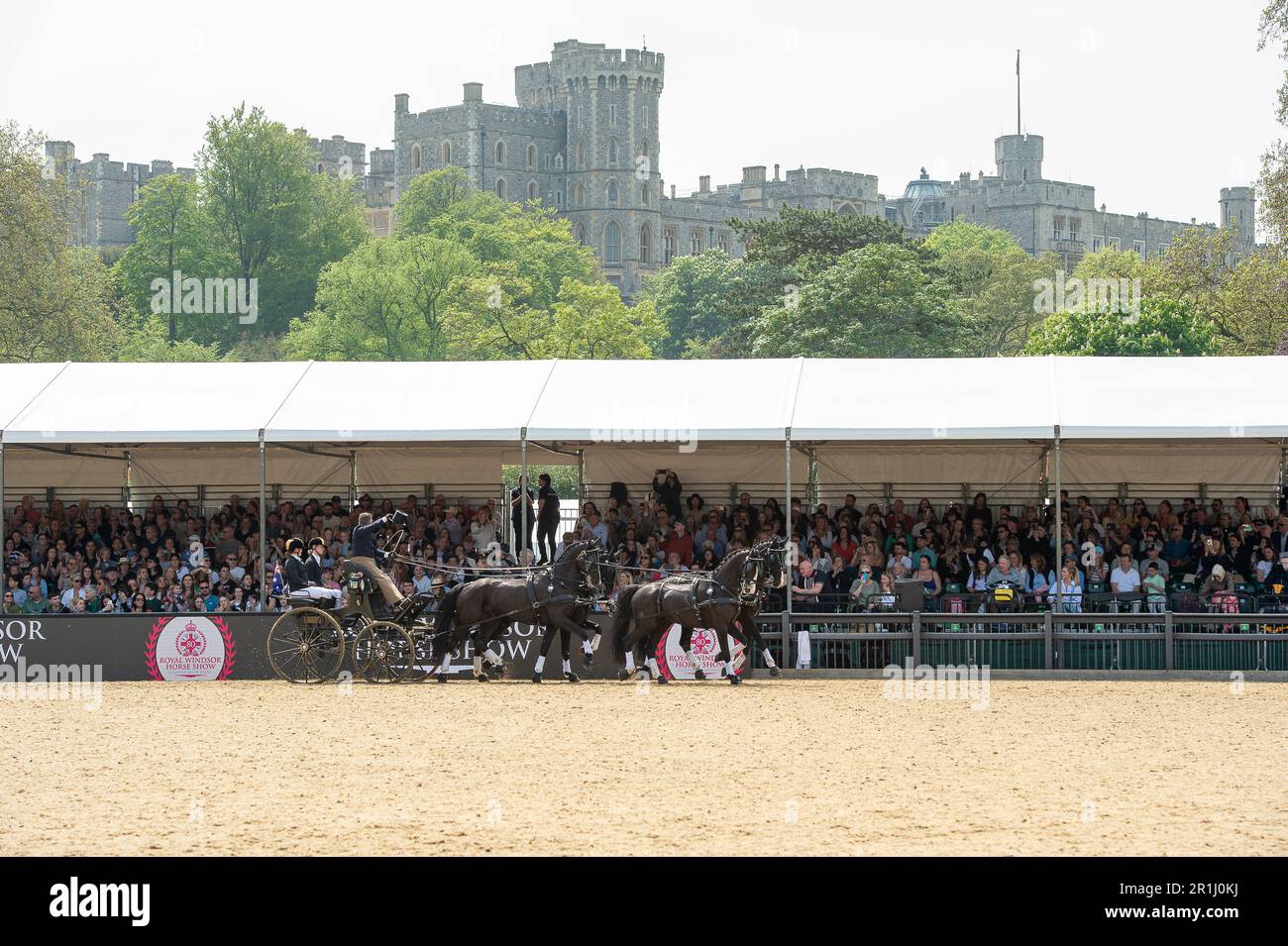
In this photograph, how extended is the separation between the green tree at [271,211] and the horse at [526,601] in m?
78.9

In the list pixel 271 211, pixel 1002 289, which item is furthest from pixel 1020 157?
pixel 271 211

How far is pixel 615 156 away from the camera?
145500 mm

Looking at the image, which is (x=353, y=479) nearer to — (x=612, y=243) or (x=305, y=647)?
(x=305, y=647)

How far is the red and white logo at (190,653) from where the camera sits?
2072cm

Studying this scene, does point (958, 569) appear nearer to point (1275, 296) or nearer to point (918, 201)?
point (1275, 296)

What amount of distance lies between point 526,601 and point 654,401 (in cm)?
420

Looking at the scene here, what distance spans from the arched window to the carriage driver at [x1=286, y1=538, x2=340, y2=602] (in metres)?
126

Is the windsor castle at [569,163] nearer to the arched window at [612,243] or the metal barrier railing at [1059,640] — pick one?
the arched window at [612,243]

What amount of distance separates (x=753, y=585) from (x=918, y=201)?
15625 centimetres

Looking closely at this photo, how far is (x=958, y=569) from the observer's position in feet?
71.8

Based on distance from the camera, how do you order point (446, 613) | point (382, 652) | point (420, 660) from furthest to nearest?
point (420, 660) → point (382, 652) → point (446, 613)

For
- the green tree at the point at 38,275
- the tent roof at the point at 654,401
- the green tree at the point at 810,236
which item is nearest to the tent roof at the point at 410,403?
the tent roof at the point at 654,401

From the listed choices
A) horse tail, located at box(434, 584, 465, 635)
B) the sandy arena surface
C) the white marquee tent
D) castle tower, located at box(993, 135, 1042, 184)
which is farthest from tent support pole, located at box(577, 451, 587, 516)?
castle tower, located at box(993, 135, 1042, 184)
